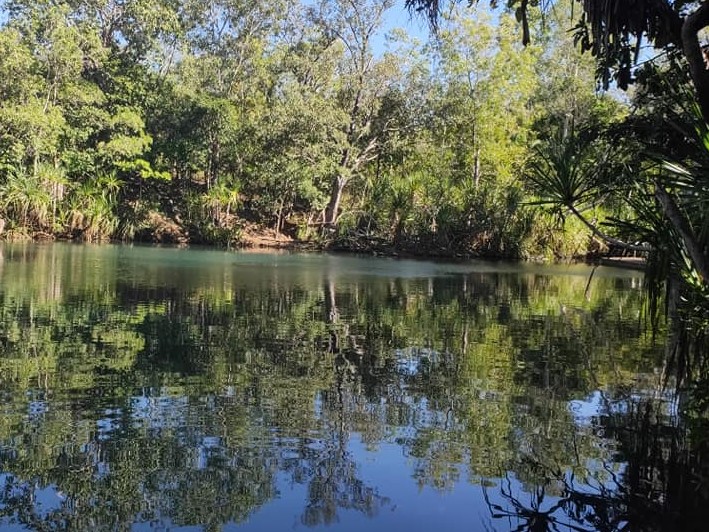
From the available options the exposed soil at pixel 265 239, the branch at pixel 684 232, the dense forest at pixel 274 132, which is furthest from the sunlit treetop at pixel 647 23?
the exposed soil at pixel 265 239

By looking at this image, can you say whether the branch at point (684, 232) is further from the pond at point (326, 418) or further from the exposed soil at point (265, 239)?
the exposed soil at point (265, 239)

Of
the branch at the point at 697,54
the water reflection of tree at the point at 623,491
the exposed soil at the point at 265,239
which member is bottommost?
Answer: the water reflection of tree at the point at 623,491

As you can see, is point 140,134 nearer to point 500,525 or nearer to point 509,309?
point 509,309

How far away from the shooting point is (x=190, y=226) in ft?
118

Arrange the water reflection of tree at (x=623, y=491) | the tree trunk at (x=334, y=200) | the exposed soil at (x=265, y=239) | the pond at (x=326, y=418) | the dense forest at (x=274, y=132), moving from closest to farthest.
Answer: the water reflection of tree at (x=623, y=491)
the pond at (x=326, y=418)
the dense forest at (x=274, y=132)
the exposed soil at (x=265, y=239)
the tree trunk at (x=334, y=200)

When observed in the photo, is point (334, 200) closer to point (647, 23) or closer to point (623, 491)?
point (647, 23)

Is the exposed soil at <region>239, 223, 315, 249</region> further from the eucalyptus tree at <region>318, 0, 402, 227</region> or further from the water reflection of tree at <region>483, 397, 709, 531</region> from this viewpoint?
the water reflection of tree at <region>483, 397, 709, 531</region>

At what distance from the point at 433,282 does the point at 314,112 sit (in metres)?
14.4

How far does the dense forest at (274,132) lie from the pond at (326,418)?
18.6 m

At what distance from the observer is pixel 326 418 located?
256 inches

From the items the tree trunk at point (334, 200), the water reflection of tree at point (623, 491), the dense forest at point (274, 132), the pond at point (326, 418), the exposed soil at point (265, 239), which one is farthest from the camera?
the tree trunk at point (334, 200)

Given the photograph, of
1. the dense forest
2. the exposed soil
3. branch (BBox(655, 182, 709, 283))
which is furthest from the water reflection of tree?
the exposed soil

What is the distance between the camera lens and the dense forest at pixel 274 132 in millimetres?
30953

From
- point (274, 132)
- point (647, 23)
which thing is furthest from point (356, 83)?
point (647, 23)
